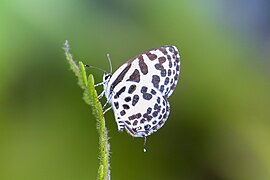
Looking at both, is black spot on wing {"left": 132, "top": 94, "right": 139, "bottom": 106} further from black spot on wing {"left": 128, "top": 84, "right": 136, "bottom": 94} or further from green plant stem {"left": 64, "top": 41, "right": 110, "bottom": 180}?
green plant stem {"left": 64, "top": 41, "right": 110, "bottom": 180}

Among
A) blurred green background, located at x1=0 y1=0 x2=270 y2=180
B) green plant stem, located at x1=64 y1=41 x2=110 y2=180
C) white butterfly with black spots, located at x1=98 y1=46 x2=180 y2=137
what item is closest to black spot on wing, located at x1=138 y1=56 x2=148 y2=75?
white butterfly with black spots, located at x1=98 y1=46 x2=180 y2=137

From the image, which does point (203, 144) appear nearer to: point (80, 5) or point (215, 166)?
point (215, 166)

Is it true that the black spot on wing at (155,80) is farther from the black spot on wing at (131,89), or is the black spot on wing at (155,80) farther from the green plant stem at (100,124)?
the green plant stem at (100,124)

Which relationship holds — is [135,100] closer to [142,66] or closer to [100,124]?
[142,66]

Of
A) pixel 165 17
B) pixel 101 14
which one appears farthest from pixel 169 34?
pixel 101 14

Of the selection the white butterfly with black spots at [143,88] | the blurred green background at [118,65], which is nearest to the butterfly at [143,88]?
the white butterfly with black spots at [143,88]
